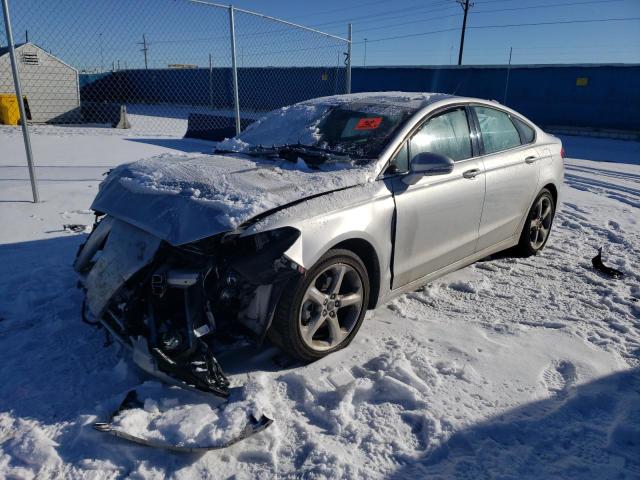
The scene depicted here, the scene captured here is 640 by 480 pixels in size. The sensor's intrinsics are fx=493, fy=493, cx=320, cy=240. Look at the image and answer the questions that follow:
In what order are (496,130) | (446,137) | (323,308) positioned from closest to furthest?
(323,308) < (446,137) < (496,130)

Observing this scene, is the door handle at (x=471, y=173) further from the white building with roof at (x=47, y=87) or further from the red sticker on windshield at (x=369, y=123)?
the white building with roof at (x=47, y=87)

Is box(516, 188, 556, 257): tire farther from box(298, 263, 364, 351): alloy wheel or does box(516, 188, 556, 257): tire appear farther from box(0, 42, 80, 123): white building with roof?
box(0, 42, 80, 123): white building with roof

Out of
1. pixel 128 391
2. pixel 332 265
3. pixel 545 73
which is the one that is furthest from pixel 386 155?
pixel 545 73

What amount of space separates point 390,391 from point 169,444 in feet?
3.97

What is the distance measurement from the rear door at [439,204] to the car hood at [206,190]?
0.39 m

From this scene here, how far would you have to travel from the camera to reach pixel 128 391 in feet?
8.63

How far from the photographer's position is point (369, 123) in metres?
3.74

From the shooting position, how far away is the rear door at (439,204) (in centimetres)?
338

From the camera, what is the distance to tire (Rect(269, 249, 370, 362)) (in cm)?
278

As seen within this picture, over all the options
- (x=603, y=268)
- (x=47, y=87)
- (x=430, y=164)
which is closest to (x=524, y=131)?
(x=603, y=268)

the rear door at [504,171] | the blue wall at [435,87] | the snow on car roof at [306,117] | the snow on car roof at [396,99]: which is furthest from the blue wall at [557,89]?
the snow on car roof at [306,117]

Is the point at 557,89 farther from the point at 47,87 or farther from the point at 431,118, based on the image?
the point at 47,87

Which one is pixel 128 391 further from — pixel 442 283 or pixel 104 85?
pixel 104 85

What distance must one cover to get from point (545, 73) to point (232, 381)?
71.4ft
